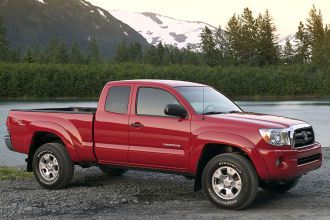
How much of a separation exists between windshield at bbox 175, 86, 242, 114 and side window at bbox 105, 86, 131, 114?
81 cm

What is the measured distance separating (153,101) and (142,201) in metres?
1.44

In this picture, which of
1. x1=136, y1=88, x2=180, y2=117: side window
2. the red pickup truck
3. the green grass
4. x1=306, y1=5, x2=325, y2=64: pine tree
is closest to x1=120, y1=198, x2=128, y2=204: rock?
the red pickup truck

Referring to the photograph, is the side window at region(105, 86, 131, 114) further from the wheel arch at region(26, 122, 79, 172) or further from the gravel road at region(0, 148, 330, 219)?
the gravel road at region(0, 148, 330, 219)

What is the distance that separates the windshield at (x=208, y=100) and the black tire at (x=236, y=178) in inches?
31.9

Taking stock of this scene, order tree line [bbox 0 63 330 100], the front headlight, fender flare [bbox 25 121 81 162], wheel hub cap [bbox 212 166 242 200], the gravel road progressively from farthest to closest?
tree line [bbox 0 63 330 100] → fender flare [bbox 25 121 81 162] → wheel hub cap [bbox 212 166 242 200] → the front headlight → the gravel road

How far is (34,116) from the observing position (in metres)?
9.43

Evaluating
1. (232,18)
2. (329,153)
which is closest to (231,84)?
(232,18)

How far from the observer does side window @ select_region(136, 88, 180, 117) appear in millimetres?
8258

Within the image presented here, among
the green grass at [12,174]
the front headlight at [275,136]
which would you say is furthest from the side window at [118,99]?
the green grass at [12,174]

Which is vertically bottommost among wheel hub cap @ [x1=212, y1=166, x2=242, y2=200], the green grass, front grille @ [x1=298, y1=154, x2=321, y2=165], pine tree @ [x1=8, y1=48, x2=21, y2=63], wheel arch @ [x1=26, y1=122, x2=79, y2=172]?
the green grass

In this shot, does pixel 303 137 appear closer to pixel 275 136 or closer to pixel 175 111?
pixel 275 136

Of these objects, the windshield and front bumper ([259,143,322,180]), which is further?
the windshield

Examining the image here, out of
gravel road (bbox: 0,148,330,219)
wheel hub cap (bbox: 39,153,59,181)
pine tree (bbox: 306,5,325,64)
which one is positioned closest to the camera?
gravel road (bbox: 0,148,330,219)

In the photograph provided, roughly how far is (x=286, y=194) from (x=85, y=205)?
3.10 m
